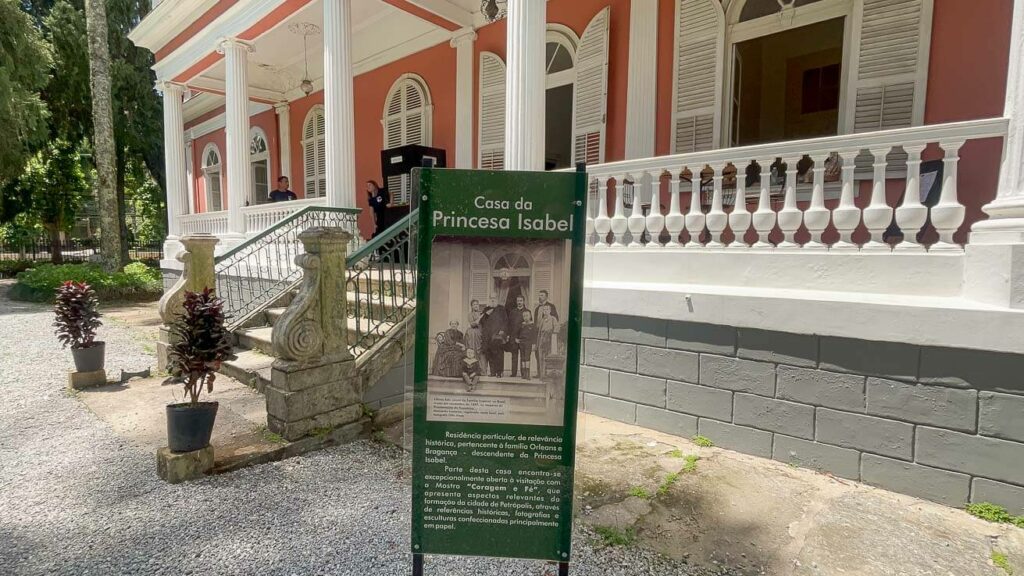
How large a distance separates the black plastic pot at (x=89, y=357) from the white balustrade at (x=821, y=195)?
5.38m

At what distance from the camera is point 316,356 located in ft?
12.1

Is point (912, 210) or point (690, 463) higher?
point (912, 210)

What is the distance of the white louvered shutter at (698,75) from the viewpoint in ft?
18.4

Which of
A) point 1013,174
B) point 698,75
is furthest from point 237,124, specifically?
point 1013,174

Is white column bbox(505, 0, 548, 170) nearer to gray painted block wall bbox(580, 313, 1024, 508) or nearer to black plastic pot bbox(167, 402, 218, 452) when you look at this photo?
gray painted block wall bbox(580, 313, 1024, 508)

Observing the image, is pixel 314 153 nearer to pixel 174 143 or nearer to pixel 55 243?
pixel 174 143

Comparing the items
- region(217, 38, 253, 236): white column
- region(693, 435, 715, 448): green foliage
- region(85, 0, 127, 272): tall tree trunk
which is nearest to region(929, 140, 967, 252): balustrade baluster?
region(693, 435, 715, 448): green foliage

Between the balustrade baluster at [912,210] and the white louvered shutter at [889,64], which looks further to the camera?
the white louvered shutter at [889,64]

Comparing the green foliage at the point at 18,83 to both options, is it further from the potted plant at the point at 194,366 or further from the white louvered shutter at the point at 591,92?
the white louvered shutter at the point at 591,92

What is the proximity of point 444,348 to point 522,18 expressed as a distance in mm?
Answer: 4092

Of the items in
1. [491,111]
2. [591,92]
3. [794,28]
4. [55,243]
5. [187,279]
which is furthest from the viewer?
[55,243]

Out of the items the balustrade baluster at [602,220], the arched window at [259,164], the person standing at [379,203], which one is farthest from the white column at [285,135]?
the balustrade baluster at [602,220]

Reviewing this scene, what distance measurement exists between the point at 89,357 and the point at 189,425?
10.3ft

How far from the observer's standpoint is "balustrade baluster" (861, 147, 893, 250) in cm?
321
